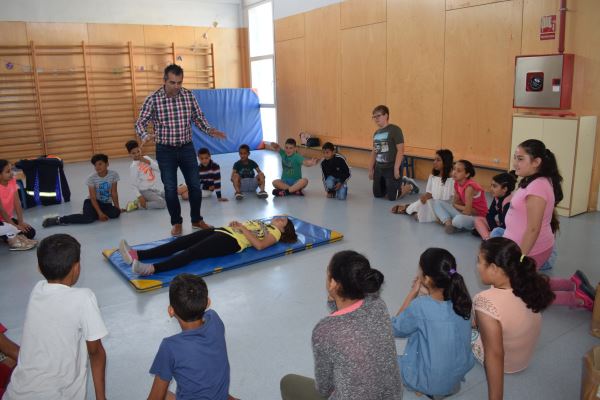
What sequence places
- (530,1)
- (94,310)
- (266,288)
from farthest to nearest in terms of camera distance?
1. (530,1)
2. (266,288)
3. (94,310)

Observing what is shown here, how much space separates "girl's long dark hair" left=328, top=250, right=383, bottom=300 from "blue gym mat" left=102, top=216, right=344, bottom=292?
2.44 meters

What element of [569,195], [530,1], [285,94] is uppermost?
[530,1]

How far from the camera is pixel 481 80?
21.9ft

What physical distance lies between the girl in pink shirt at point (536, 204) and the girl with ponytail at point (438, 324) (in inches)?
43.9

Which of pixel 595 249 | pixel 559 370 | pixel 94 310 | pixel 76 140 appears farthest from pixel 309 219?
pixel 76 140

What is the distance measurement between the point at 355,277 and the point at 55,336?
1.12 metres

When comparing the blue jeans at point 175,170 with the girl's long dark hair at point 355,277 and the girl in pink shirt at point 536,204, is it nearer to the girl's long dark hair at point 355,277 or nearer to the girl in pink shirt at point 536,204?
the girl in pink shirt at point 536,204

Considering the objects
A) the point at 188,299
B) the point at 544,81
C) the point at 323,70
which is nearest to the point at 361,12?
the point at 323,70

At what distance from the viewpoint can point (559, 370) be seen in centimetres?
271

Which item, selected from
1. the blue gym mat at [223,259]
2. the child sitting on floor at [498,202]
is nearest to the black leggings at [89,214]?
the blue gym mat at [223,259]

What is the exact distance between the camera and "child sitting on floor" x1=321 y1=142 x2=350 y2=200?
6.71 m

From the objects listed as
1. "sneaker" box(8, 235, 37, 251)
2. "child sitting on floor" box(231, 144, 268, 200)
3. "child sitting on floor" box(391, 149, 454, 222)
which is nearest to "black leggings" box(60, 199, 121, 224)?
"sneaker" box(8, 235, 37, 251)

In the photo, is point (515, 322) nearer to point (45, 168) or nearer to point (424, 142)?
point (424, 142)

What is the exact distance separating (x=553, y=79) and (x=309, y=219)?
123 inches
